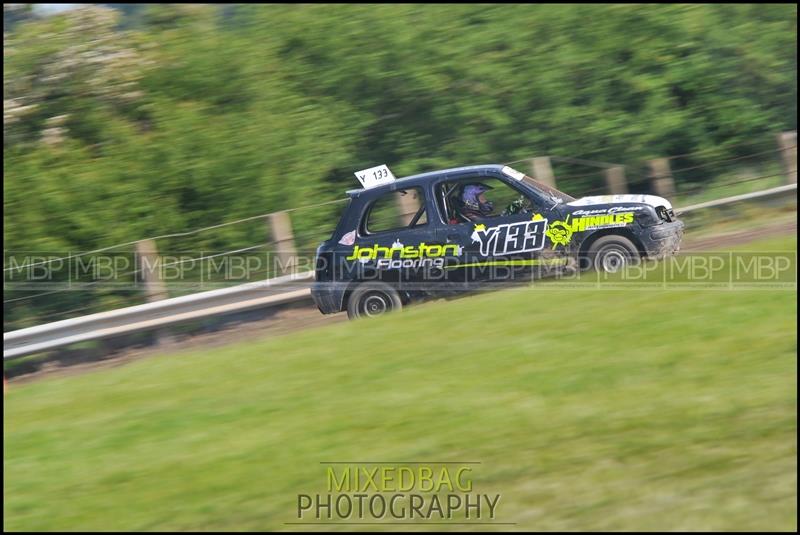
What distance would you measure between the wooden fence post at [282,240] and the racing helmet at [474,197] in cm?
350

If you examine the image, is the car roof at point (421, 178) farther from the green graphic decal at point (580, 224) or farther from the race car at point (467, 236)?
the green graphic decal at point (580, 224)

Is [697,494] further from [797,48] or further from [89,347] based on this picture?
→ [797,48]

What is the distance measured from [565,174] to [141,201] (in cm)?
701

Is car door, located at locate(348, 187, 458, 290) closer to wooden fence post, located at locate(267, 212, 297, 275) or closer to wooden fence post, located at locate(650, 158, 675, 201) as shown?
wooden fence post, located at locate(267, 212, 297, 275)

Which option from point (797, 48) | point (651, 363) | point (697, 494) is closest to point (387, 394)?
point (651, 363)

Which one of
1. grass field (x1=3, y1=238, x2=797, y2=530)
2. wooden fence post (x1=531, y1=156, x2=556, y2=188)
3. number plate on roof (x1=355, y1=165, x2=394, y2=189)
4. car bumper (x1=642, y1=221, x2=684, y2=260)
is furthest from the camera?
wooden fence post (x1=531, y1=156, x2=556, y2=188)

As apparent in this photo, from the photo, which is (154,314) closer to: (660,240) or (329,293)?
(329,293)

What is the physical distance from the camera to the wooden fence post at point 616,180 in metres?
15.3

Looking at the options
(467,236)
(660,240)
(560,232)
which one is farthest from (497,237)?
(660,240)

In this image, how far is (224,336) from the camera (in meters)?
12.1

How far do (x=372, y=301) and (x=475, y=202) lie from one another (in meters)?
1.66

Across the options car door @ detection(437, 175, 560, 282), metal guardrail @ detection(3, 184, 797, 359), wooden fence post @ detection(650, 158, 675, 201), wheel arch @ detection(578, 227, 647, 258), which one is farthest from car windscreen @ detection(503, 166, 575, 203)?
wooden fence post @ detection(650, 158, 675, 201)

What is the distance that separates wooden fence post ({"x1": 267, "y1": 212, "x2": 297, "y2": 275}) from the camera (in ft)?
45.0

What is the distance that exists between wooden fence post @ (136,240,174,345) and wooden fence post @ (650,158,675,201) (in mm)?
7801
